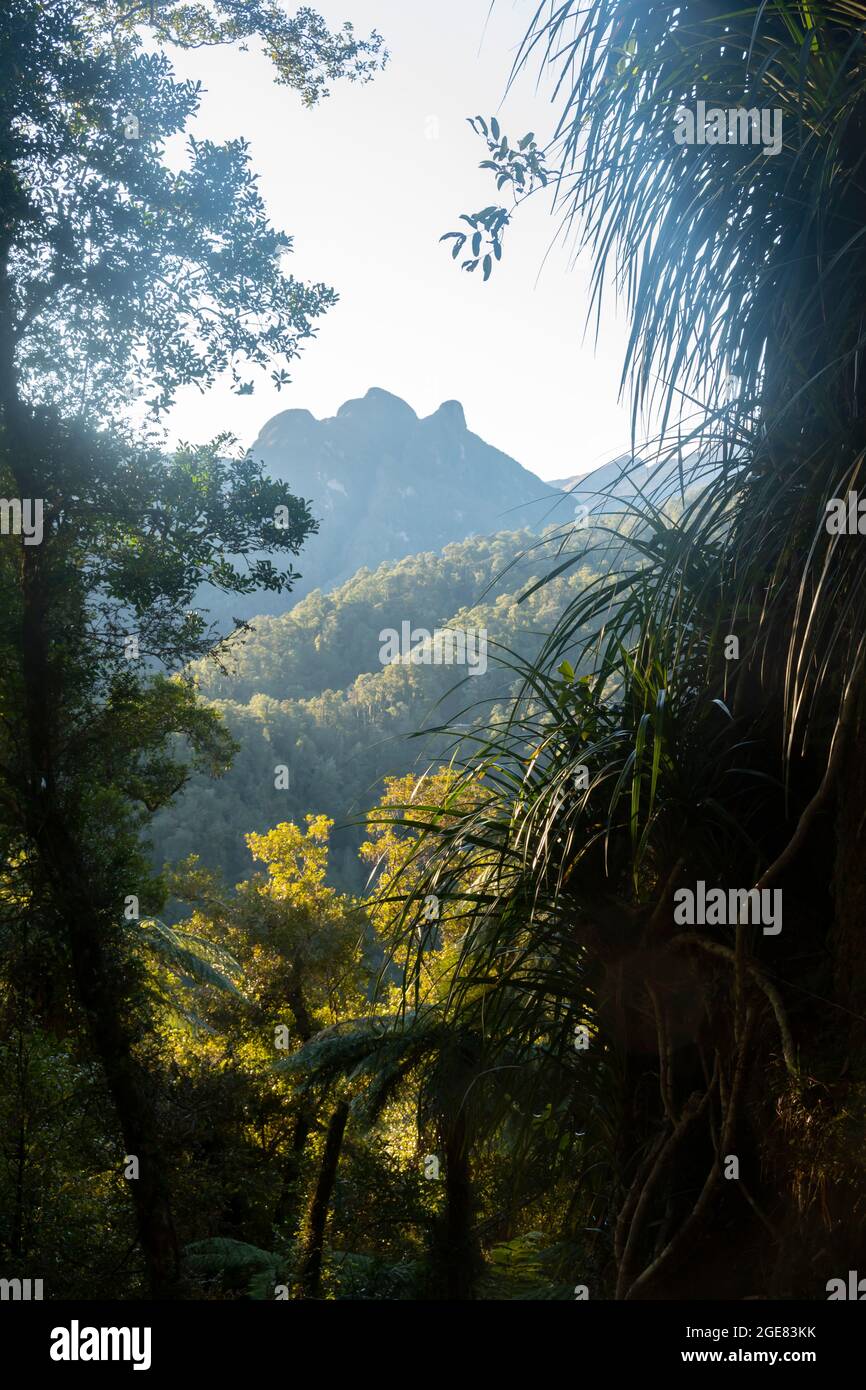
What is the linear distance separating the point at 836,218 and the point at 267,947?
35.3ft

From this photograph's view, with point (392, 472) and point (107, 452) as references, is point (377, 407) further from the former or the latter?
point (107, 452)

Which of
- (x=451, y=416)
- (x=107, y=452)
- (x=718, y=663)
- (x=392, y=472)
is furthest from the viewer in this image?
(x=451, y=416)

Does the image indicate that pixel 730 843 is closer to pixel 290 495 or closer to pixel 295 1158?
pixel 290 495

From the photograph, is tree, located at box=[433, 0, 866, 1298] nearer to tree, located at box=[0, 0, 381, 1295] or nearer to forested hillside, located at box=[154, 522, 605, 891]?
tree, located at box=[0, 0, 381, 1295]

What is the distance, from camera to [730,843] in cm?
210

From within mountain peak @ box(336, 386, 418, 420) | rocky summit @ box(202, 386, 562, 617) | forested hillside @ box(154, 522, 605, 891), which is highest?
mountain peak @ box(336, 386, 418, 420)

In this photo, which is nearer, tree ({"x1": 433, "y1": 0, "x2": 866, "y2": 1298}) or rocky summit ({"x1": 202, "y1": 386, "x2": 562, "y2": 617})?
tree ({"x1": 433, "y1": 0, "x2": 866, "y2": 1298})

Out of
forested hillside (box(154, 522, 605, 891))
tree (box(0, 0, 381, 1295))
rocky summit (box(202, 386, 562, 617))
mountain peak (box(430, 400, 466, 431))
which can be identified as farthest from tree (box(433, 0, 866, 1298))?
mountain peak (box(430, 400, 466, 431))

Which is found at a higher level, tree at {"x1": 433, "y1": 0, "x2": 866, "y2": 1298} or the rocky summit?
the rocky summit

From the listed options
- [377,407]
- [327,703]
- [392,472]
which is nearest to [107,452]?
[327,703]

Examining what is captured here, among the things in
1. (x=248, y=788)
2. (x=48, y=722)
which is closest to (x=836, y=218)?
(x=48, y=722)

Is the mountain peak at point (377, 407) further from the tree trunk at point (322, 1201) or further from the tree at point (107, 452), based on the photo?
the tree at point (107, 452)

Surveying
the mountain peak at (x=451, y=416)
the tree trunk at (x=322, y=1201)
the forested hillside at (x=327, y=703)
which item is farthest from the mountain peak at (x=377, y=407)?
the tree trunk at (x=322, y=1201)
